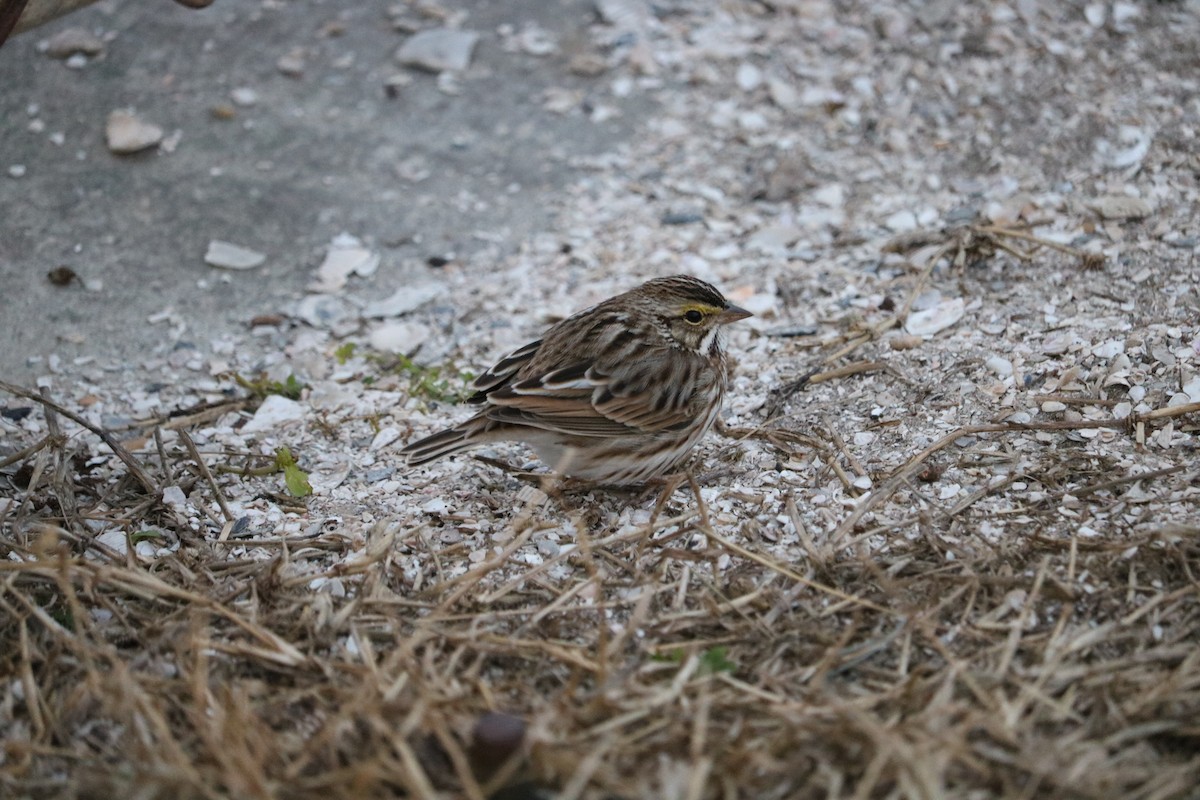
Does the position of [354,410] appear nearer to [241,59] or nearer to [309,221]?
[309,221]

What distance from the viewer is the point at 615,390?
15.3 feet

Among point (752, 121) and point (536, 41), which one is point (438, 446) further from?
point (536, 41)

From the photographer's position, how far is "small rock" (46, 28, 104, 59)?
23.8 ft

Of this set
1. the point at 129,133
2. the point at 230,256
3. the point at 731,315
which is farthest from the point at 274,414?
the point at 129,133

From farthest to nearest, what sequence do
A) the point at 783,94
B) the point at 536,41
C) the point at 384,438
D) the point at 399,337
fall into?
the point at 536,41 < the point at 783,94 < the point at 399,337 < the point at 384,438

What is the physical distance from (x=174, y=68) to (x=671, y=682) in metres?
5.54

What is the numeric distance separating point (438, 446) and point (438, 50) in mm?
3976

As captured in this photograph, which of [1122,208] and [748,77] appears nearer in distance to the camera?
[1122,208]

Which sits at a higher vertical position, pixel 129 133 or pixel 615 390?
pixel 615 390

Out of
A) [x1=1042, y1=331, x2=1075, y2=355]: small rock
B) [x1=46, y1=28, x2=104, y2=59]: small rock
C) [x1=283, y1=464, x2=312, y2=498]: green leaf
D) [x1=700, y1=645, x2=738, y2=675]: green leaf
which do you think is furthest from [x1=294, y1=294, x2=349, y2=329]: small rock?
[x1=1042, y1=331, x2=1075, y2=355]: small rock

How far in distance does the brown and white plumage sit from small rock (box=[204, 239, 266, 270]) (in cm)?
212

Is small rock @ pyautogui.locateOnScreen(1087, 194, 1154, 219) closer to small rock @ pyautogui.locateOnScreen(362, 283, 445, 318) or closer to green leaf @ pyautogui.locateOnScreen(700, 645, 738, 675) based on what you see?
small rock @ pyautogui.locateOnScreen(362, 283, 445, 318)

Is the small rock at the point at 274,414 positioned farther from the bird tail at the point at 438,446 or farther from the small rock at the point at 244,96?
the small rock at the point at 244,96

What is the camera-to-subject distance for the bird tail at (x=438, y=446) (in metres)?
4.50
